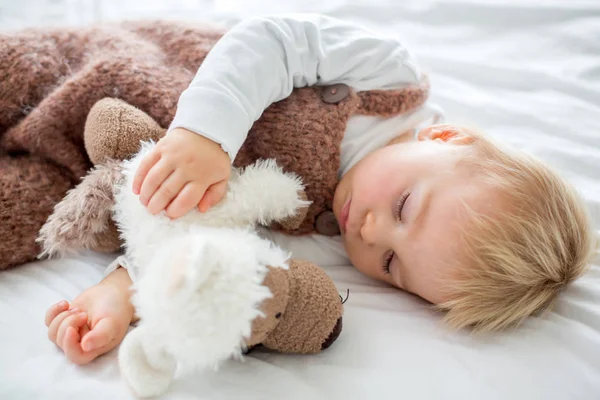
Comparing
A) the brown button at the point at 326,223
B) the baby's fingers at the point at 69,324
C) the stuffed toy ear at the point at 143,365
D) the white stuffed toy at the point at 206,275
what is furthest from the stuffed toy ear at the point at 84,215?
the brown button at the point at 326,223

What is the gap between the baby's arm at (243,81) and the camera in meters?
0.72

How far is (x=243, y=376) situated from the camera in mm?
694

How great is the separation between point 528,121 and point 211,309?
93 cm

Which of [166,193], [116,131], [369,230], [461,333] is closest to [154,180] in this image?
[166,193]

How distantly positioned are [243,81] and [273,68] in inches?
3.0

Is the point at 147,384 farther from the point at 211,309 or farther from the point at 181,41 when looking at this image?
the point at 181,41

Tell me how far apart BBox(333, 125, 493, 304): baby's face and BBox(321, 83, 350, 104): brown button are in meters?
0.12

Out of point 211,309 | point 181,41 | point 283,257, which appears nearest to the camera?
point 211,309

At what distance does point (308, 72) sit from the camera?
0.95 metres

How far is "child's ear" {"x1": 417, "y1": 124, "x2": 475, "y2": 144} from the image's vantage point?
0.91m

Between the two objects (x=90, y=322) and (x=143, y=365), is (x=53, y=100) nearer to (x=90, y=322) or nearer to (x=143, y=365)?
(x=90, y=322)

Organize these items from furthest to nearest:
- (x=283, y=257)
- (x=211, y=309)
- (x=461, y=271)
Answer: (x=461, y=271)
(x=283, y=257)
(x=211, y=309)

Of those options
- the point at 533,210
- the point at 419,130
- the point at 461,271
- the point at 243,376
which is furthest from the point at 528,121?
the point at 243,376

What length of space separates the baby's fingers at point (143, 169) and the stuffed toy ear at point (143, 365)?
0.21 metres
